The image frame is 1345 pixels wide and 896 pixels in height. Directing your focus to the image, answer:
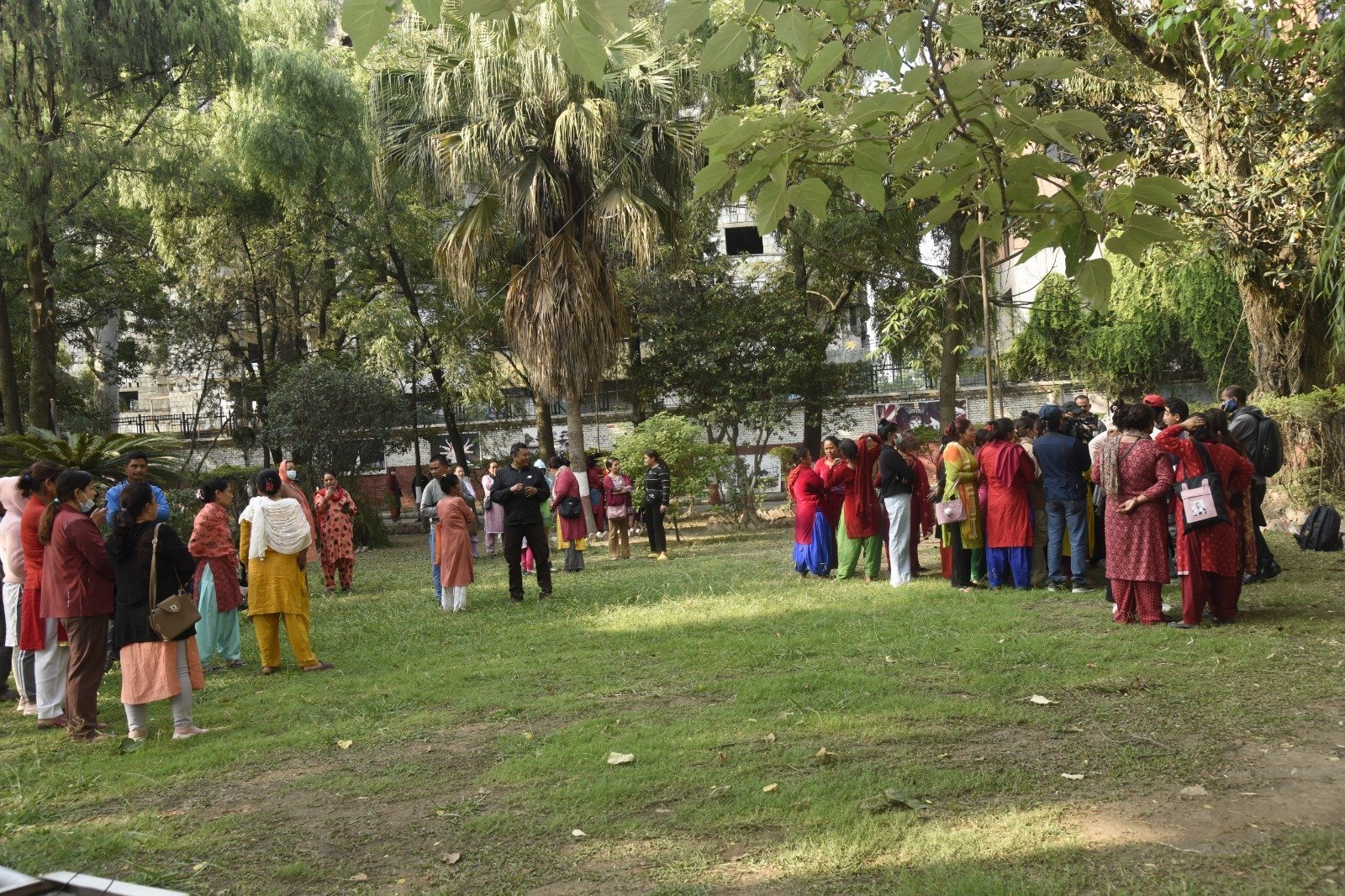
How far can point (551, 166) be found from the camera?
18859 mm

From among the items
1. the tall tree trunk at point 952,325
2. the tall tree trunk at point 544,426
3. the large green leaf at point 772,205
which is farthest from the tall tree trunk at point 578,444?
the large green leaf at point 772,205

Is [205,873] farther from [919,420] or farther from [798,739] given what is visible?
[919,420]

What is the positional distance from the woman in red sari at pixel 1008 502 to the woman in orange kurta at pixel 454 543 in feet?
18.2

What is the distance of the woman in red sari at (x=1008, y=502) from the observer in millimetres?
11156

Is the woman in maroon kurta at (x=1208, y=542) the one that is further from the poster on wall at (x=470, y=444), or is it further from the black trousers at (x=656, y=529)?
the poster on wall at (x=470, y=444)

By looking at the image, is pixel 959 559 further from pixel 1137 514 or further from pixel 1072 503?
pixel 1137 514

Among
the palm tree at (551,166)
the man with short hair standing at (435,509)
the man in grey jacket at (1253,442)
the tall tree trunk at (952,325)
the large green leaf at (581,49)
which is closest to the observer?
the large green leaf at (581,49)

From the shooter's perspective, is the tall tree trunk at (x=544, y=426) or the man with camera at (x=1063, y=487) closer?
the man with camera at (x=1063, y=487)

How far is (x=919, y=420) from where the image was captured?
3634cm

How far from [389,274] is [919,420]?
17.3 metres

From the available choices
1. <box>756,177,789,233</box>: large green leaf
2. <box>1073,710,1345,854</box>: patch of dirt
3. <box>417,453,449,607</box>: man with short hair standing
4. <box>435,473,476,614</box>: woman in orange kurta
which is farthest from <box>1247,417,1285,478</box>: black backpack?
<box>756,177,789,233</box>: large green leaf

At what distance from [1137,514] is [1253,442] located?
2.86 metres

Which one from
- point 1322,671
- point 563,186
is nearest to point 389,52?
point 563,186

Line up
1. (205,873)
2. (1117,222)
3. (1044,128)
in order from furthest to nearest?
(205,873) → (1117,222) → (1044,128)
